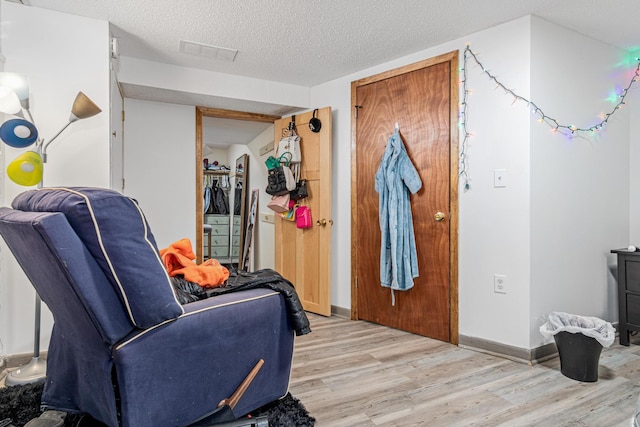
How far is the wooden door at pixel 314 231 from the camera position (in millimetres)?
3783

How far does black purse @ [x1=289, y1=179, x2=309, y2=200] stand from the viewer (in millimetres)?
3928

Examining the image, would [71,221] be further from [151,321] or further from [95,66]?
[95,66]

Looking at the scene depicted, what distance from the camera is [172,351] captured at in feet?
4.58

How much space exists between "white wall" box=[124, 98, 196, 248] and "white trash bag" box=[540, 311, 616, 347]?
10.7ft

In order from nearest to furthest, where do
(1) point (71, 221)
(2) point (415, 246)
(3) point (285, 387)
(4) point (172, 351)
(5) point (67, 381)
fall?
1. (1) point (71, 221)
2. (4) point (172, 351)
3. (5) point (67, 381)
4. (3) point (285, 387)
5. (2) point (415, 246)

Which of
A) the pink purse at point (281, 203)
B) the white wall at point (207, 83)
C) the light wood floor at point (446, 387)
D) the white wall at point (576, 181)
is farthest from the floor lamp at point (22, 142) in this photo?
the white wall at point (576, 181)

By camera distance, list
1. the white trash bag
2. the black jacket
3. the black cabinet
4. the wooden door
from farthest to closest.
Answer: the wooden door → the black cabinet → the white trash bag → the black jacket

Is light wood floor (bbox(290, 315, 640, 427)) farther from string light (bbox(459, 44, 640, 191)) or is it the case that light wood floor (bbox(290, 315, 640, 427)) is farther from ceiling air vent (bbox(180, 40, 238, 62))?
ceiling air vent (bbox(180, 40, 238, 62))

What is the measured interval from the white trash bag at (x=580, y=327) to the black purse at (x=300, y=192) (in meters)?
2.31

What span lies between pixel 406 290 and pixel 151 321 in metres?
2.36

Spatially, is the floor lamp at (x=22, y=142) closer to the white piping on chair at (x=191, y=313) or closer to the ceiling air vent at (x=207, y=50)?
the ceiling air vent at (x=207, y=50)

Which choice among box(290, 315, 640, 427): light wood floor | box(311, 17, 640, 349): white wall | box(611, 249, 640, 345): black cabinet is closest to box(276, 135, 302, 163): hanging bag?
box(311, 17, 640, 349): white wall

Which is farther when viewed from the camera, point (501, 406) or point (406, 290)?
point (406, 290)

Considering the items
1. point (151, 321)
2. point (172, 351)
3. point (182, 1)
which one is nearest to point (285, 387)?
point (172, 351)
